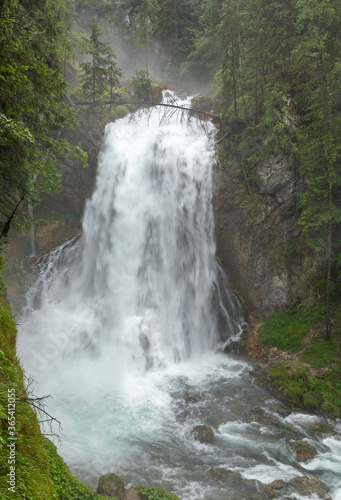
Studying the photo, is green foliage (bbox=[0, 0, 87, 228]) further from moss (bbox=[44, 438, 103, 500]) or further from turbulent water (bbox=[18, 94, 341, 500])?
turbulent water (bbox=[18, 94, 341, 500])

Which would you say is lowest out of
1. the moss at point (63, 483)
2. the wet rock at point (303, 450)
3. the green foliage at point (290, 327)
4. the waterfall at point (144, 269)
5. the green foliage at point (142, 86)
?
the wet rock at point (303, 450)

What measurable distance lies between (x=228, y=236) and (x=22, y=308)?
37.7 feet

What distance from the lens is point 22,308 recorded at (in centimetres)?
1516

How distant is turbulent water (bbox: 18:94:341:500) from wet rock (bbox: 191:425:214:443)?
0.19 m

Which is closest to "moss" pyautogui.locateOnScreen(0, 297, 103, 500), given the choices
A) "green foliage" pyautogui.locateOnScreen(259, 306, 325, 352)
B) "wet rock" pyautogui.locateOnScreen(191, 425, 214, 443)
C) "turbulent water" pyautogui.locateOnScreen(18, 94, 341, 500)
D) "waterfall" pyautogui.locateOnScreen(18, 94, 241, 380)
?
"turbulent water" pyautogui.locateOnScreen(18, 94, 341, 500)

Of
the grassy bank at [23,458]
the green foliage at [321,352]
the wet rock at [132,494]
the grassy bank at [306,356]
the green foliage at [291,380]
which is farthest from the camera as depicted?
the green foliage at [321,352]

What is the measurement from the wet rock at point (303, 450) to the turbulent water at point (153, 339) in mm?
191

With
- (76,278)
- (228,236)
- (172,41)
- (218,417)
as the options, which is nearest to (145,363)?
(218,417)

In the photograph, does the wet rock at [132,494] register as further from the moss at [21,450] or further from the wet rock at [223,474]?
the moss at [21,450]

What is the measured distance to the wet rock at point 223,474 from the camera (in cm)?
691

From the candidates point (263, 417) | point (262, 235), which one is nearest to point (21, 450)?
point (263, 417)

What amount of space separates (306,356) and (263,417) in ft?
11.0

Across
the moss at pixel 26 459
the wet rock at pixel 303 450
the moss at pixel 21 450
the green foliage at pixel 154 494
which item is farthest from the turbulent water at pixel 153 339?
the moss at pixel 21 450

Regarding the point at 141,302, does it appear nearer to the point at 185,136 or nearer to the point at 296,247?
the point at 296,247
